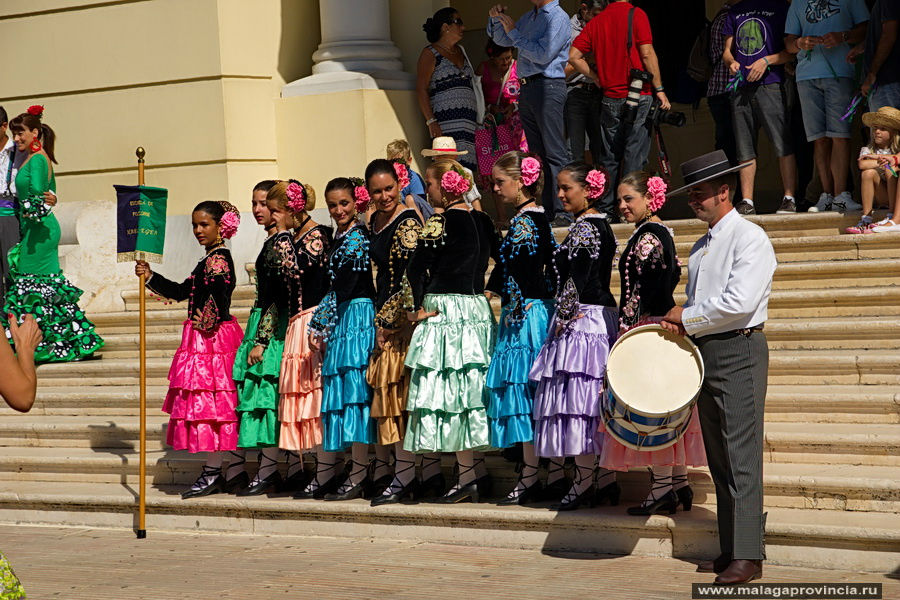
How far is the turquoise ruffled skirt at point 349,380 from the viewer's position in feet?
27.5

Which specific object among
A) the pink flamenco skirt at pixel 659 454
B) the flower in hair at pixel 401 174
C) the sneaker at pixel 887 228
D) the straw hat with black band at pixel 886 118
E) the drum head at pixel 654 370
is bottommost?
the pink flamenco skirt at pixel 659 454

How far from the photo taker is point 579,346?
760cm

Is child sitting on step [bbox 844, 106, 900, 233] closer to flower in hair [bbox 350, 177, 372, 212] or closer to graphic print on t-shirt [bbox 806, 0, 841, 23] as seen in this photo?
graphic print on t-shirt [bbox 806, 0, 841, 23]

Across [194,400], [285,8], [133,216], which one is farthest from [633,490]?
[285,8]

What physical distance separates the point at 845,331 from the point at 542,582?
117 inches

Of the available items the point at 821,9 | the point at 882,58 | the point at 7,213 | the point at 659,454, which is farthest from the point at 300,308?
the point at 821,9

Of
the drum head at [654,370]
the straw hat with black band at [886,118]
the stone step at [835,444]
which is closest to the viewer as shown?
the drum head at [654,370]

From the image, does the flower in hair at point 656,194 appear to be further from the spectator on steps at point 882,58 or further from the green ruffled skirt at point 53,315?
the green ruffled skirt at point 53,315

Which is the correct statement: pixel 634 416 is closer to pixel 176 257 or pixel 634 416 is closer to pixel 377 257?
pixel 377 257

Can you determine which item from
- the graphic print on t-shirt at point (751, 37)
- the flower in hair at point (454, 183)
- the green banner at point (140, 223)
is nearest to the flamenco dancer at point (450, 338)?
the flower in hair at point (454, 183)

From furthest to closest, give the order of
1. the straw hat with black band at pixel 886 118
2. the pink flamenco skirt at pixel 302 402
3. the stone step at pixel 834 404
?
1. the straw hat with black band at pixel 886 118
2. the pink flamenco skirt at pixel 302 402
3. the stone step at pixel 834 404

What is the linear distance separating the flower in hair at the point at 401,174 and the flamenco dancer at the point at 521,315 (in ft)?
2.35

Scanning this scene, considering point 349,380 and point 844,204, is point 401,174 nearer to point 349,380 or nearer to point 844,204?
point 349,380

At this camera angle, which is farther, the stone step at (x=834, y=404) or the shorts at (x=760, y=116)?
the shorts at (x=760, y=116)
